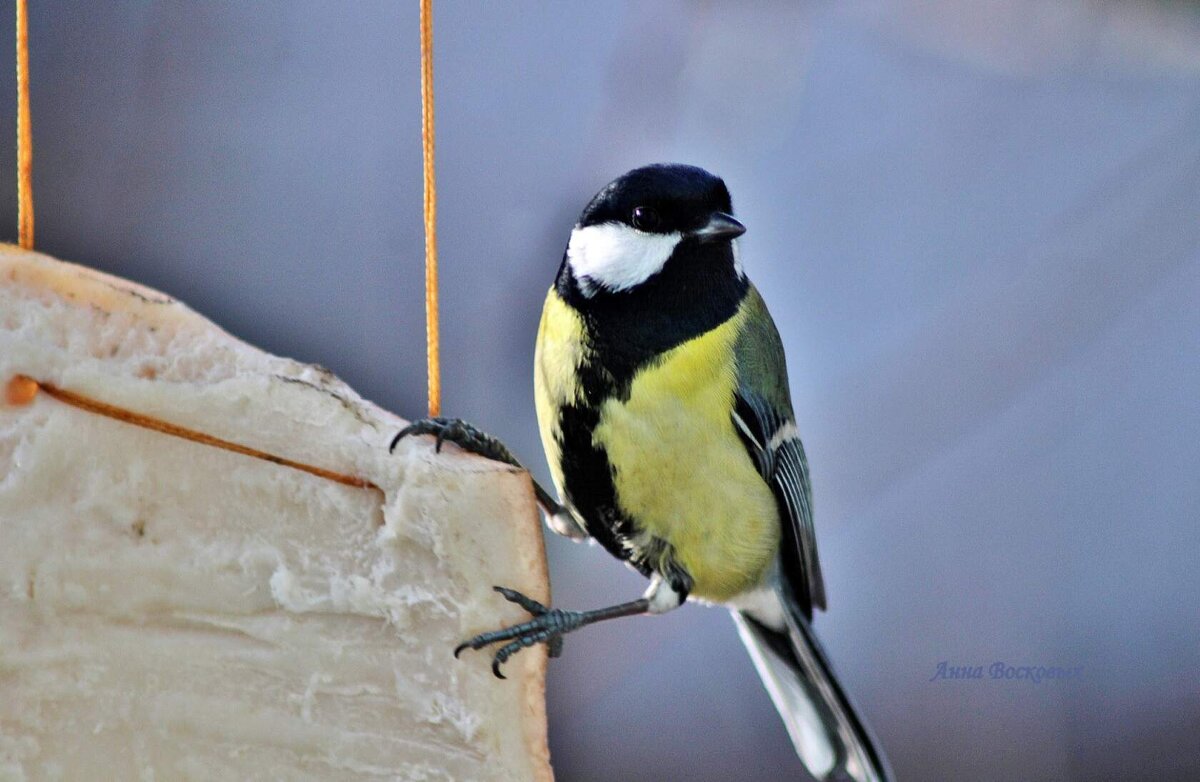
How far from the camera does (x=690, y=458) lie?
694 mm

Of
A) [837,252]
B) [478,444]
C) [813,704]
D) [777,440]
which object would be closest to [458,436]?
[478,444]

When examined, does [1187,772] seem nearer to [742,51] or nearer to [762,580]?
[762,580]

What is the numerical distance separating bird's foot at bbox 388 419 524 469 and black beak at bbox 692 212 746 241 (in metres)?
0.18

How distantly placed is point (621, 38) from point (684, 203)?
2.17 ft

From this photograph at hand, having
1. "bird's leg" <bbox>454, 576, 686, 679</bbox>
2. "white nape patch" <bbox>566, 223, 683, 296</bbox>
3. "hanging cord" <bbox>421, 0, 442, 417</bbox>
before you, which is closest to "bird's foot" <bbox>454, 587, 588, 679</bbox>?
"bird's leg" <bbox>454, 576, 686, 679</bbox>

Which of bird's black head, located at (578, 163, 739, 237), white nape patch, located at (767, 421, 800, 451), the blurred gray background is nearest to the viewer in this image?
bird's black head, located at (578, 163, 739, 237)

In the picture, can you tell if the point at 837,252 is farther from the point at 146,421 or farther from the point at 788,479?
the point at 146,421

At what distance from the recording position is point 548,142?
123 cm

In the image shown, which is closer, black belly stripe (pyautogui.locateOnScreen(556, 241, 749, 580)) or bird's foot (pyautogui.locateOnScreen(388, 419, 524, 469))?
bird's foot (pyautogui.locateOnScreen(388, 419, 524, 469))

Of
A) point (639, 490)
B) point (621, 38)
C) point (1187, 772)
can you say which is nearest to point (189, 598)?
point (639, 490)

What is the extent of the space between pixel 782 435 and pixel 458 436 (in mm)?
285

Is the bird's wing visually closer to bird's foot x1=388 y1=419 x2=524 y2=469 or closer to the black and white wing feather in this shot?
the black and white wing feather

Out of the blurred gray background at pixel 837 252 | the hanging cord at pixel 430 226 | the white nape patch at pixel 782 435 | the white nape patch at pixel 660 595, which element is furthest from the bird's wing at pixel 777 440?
the blurred gray background at pixel 837 252

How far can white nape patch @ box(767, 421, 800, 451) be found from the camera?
2.49 feet
